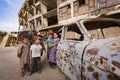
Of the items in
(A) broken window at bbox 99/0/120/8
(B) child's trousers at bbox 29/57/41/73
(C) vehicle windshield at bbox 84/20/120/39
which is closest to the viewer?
(C) vehicle windshield at bbox 84/20/120/39

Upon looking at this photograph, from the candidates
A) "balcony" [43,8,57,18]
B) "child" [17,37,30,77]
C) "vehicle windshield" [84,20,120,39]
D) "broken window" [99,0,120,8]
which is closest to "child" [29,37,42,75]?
"child" [17,37,30,77]

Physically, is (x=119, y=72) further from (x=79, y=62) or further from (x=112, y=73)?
(x=79, y=62)

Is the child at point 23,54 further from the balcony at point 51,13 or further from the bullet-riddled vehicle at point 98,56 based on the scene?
the balcony at point 51,13

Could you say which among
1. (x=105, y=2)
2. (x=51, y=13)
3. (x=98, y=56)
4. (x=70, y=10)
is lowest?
(x=98, y=56)

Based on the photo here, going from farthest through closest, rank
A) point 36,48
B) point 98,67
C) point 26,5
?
point 26,5
point 36,48
point 98,67

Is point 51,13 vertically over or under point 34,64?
over

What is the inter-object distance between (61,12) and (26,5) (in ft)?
51.7

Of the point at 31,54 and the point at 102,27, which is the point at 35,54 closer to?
the point at 31,54

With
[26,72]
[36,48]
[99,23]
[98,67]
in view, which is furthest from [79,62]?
[26,72]

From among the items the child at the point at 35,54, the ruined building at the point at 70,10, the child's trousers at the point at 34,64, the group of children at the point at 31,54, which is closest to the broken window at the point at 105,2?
the ruined building at the point at 70,10

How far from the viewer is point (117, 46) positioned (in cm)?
201

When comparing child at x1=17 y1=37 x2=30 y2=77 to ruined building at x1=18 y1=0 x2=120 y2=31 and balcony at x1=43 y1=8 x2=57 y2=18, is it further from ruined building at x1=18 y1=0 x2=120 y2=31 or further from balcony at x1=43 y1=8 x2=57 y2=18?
balcony at x1=43 y1=8 x2=57 y2=18

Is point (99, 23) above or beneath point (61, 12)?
beneath

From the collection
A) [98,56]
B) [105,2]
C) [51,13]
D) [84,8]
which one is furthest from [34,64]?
[51,13]
